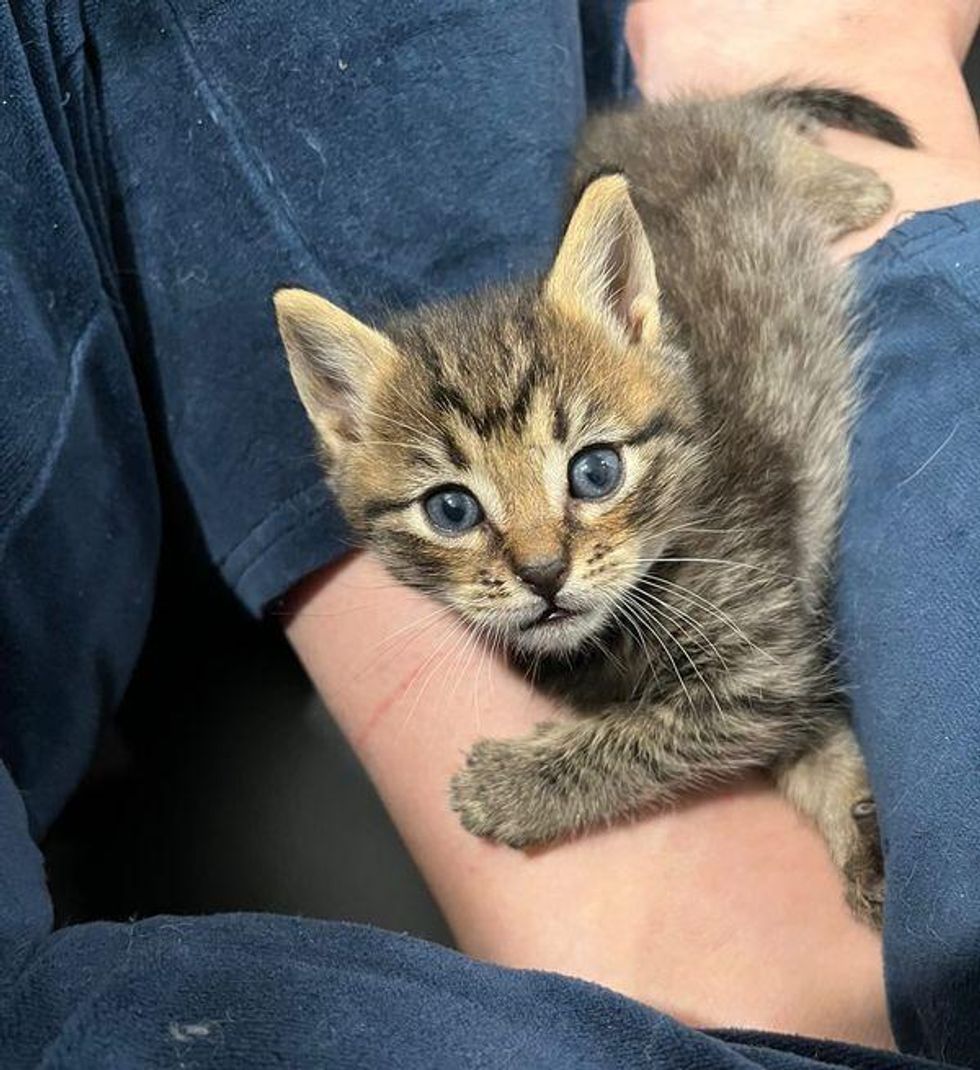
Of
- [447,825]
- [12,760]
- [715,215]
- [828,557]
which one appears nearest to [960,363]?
[828,557]

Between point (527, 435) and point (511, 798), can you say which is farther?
point (511, 798)

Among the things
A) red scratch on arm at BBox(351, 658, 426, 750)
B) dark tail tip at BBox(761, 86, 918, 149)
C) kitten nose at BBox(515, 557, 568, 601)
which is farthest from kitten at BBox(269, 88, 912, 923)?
dark tail tip at BBox(761, 86, 918, 149)

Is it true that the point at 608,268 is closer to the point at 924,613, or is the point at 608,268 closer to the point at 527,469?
the point at 527,469

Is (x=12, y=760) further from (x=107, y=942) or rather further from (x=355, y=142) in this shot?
(x=355, y=142)

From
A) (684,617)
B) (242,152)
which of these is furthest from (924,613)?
(242,152)

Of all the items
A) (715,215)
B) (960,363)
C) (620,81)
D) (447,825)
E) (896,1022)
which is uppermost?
(620,81)
